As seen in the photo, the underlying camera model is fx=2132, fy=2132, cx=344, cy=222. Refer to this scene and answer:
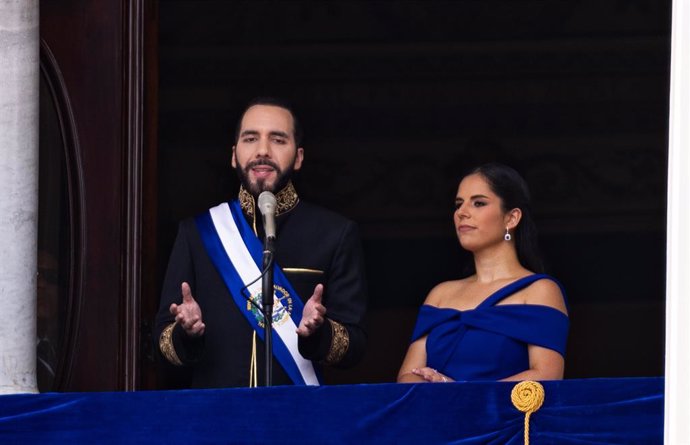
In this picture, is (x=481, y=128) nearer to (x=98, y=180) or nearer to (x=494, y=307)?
(x=98, y=180)

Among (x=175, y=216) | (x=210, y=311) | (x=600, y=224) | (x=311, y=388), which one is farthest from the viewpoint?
(x=600, y=224)

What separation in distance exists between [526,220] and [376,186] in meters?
2.56

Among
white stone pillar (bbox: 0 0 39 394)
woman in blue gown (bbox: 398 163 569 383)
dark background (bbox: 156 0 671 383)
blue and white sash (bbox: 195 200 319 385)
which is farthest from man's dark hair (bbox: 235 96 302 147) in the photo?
dark background (bbox: 156 0 671 383)

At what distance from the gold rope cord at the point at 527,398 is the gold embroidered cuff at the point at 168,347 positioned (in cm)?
98

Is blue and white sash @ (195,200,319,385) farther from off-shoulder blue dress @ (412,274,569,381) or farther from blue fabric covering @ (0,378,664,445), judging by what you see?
blue fabric covering @ (0,378,664,445)

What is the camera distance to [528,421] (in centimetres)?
567

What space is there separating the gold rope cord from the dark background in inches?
123

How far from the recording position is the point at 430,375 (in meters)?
6.08

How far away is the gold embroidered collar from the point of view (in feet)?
21.2

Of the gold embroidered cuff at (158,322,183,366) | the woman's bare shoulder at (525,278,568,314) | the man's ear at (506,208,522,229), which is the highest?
the man's ear at (506,208,522,229)

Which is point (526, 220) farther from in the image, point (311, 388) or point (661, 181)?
point (661, 181)

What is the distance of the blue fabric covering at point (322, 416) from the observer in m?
5.66

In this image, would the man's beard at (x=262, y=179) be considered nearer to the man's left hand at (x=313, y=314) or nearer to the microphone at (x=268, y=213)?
the man's left hand at (x=313, y=314)

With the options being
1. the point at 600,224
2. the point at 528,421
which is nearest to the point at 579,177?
the point at 600,224
